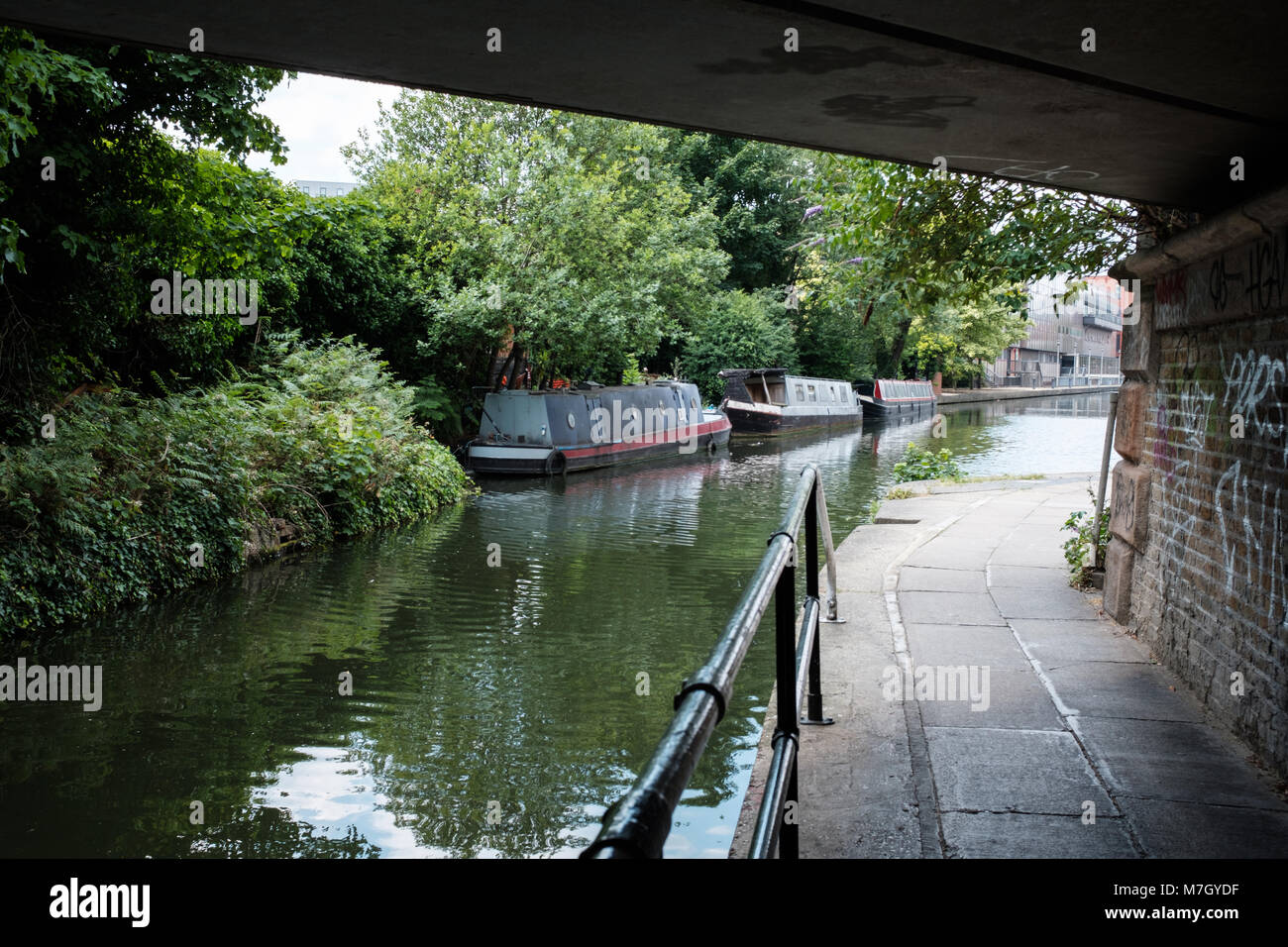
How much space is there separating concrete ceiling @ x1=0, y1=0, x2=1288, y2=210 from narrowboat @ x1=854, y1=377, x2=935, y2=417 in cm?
3704

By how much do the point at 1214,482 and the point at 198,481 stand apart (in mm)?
8885

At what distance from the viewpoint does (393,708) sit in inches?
269

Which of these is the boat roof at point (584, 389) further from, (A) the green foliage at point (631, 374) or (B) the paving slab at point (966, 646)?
(B) the paving slab at point (966, 646)

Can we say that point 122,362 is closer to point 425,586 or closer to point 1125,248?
point 425,586

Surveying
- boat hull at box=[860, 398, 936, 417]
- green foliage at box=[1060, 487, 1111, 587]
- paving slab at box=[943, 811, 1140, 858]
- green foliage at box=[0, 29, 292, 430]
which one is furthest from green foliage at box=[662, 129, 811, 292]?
paving slab at box=[943, 811, 1140, 858]

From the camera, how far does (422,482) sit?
49.5 ft

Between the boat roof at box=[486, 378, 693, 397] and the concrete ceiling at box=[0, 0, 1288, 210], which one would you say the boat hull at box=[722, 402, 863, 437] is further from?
the concrete ceiling at box=[0, 0, 1288, 210]

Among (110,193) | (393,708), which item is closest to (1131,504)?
(393,708)

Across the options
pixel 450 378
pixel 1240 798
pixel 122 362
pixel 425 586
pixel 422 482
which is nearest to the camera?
pixel 1240 798

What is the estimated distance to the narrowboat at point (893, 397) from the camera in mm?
40781

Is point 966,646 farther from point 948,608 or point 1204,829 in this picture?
point 1204,829

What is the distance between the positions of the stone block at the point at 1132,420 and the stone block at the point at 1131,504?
0.09 meters

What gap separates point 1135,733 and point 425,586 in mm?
7324
